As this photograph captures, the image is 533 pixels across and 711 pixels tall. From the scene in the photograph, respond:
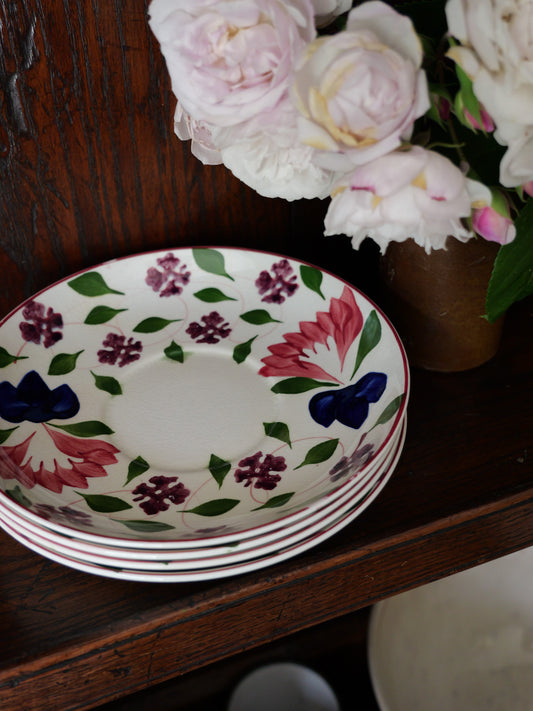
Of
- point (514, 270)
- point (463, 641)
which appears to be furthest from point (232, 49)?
point (463, 641)

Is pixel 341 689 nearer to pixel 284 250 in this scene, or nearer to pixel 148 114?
pixel 284 250

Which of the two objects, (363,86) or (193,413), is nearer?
(363,86)

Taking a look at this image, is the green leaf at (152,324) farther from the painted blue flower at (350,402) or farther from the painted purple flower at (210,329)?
the painted blue flower at (350,402)

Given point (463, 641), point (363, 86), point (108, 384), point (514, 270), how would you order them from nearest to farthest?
1. point (363, 86)
2. point (514, 270)
3. point (108, 384)
4. point (463, 641)

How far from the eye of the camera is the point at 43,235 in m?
0.59

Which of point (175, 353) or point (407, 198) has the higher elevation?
point (407, 198)

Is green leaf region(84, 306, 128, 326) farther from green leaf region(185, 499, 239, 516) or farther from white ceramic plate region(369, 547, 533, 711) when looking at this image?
white ceramic plate region(369, 547, 533, 711)

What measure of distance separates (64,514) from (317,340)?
23cm

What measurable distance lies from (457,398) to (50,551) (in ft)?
1.05

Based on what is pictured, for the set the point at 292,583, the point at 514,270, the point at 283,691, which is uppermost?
the point at 514,270

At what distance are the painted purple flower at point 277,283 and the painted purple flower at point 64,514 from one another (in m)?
0.24

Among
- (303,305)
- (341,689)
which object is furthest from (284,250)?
(341,689)

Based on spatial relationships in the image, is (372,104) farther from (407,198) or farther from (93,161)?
(93,161)

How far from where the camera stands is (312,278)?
581 mm
